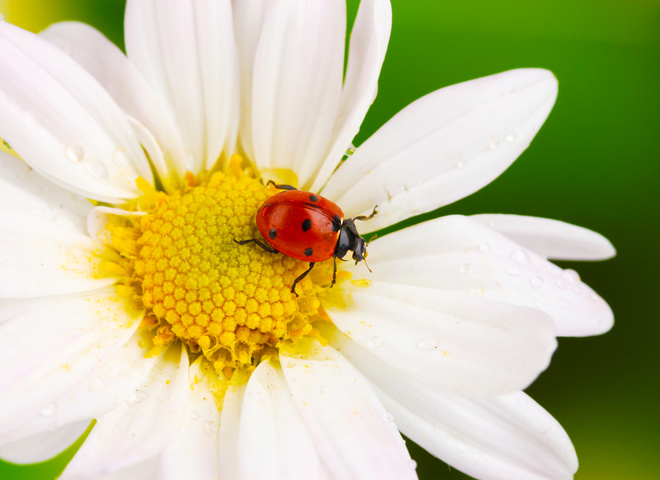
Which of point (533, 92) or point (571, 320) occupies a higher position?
point (533, 92)

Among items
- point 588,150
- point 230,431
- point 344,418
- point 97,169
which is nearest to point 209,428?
point 230,431

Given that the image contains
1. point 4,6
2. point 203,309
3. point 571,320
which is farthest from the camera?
point 4,6

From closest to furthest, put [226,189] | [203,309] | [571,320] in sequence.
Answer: [571,320], [203,309], [226,189]

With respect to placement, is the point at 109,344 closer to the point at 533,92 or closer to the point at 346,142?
the point at 346,142

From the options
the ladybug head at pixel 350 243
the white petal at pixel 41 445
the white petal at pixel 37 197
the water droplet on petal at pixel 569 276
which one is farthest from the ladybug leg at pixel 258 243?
the water droplet on petal at pixel 569 276

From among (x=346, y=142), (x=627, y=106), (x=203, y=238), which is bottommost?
(x=203, y=238)

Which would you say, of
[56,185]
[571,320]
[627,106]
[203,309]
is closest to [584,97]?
[627,106]

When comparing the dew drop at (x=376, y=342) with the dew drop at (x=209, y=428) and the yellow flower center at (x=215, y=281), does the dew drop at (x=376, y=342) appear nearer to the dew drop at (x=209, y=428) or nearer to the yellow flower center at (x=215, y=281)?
the yellow flower center at (x=215, y=281)
